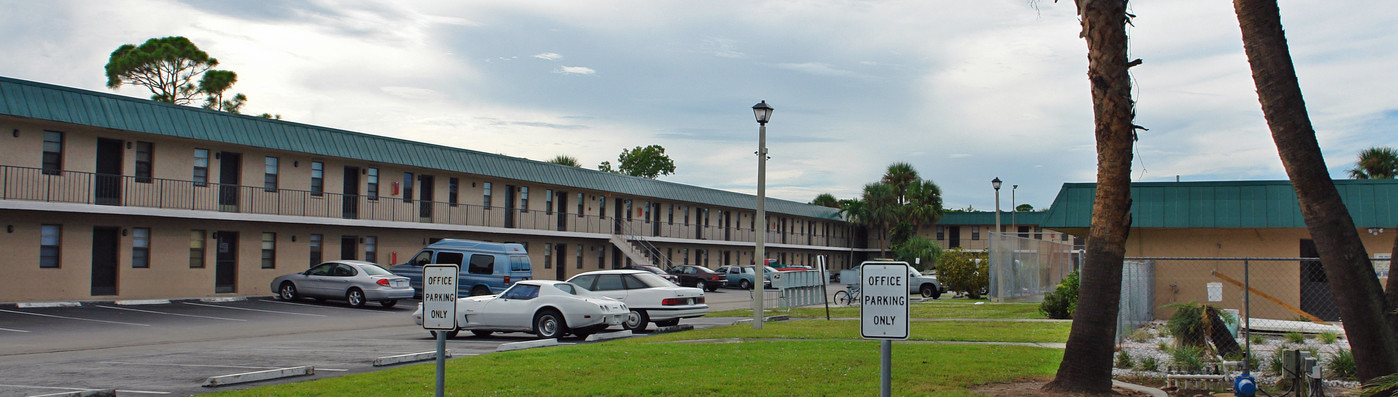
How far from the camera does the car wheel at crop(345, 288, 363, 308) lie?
1136 inches

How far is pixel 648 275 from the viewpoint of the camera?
22531 mm

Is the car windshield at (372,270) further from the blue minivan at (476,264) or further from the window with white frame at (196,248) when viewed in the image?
the window with white frame at (196,248)

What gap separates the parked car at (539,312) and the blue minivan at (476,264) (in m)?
11.4

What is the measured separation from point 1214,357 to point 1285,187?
37.2 feet

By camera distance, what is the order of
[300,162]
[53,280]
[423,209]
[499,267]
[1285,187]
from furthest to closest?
[423,209], [300,162], [499,267], [53,280], [1285,187]

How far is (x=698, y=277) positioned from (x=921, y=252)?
992 inches

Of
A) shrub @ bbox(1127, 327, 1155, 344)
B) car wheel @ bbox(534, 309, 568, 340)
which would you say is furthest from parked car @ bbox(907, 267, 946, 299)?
car wheel @ bbox(534, 309, 568, 340)

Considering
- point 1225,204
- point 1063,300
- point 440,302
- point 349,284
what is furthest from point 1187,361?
point 349,284

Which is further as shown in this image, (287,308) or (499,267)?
(499,267)

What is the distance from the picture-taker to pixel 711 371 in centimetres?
1177

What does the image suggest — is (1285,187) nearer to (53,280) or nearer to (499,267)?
(499,267)

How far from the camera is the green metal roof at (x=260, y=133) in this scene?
82.9 ft

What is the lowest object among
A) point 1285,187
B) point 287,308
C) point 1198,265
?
point 287,308

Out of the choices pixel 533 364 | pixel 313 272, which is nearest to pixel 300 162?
pixel 313 272
